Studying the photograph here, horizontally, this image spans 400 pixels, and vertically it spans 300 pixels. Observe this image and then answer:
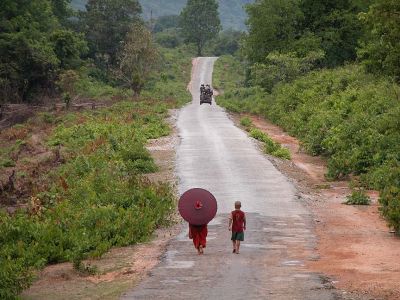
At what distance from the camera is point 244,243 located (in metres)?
18.4

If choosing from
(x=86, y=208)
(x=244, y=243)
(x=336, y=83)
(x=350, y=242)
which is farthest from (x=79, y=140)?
(x=350, y=242)

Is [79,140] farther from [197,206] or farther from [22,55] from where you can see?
[22,55]

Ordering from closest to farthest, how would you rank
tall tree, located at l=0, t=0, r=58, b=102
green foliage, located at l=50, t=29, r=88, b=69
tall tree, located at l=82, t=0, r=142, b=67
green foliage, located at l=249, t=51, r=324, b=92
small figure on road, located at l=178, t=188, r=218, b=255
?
small figure on road, located at l=178, t=188, r=218, b=255, green foliage, located at l=249, t=51, r=324, b=92, tall tree, located at l=0, t=0, r=58, b=102, green foliage, located at l=50, t=29, r=88, b=69, tall tree, located at l=82, t=0, r=142, b=67

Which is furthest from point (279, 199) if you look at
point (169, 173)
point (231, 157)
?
point (231, 157)

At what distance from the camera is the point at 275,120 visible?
53.3 metres

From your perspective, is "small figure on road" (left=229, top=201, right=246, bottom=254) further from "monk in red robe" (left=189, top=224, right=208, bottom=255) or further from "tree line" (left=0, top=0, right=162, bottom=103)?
"tree line" (left=0, top=0, right=162, bottom=103)

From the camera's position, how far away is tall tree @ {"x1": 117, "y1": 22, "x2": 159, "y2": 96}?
69.4 meters

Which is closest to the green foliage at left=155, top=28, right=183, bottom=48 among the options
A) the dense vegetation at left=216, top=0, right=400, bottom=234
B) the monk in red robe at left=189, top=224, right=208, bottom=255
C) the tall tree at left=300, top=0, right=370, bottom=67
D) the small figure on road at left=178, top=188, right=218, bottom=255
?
the dense vegetation at left=216, top=0, right=400, bottom=234

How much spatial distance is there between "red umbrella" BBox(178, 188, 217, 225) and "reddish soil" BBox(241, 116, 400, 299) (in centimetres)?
254

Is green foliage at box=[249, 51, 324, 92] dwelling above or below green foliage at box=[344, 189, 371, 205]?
above

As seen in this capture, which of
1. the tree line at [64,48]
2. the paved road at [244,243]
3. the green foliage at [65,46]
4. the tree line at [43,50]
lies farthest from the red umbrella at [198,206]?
the green foliage at [65,46]

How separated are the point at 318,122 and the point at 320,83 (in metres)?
11.0

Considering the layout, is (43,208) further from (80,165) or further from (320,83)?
(320,83)

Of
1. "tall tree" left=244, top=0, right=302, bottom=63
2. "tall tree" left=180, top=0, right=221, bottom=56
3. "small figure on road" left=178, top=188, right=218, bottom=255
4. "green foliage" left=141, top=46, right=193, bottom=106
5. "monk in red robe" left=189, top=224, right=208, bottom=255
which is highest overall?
"tall tree" left=180, top=0, right=221, bottom=56
